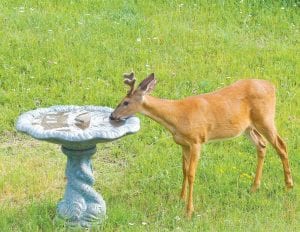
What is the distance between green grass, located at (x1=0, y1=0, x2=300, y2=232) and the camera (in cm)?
773

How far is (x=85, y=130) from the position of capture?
22.9ft

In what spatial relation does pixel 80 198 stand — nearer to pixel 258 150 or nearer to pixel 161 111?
pixel 161 111

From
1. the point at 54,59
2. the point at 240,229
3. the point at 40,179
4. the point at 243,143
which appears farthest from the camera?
the point at 54,59

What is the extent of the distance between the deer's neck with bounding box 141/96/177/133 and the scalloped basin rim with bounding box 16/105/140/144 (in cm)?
21

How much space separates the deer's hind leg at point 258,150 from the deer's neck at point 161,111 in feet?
3.77

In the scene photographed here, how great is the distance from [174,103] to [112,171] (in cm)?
143

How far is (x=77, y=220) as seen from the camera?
737 centimetres

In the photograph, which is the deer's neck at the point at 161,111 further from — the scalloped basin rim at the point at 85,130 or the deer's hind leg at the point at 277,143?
the deer's hind leg at the point at 277,143

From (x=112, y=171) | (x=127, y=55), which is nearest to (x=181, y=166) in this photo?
(x=112, y=171)

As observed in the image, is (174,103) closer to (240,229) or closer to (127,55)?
(240,229)

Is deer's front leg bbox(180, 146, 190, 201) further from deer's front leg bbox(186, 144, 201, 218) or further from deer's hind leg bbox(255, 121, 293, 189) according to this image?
deer's hind leg bbox(255, 121, 293, 189)

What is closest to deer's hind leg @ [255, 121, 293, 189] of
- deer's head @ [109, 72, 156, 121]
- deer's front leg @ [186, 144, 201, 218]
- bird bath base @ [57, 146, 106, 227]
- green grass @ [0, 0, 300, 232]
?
green grass @ [0, 0, 300, 232]

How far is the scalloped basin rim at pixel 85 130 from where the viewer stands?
681 cm

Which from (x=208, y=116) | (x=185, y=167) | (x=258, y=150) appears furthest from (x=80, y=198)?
(x=258, y=150)
